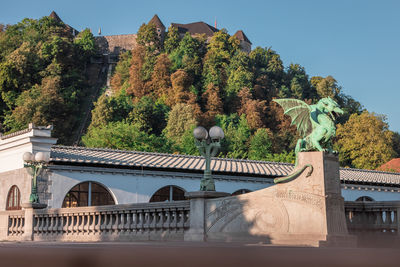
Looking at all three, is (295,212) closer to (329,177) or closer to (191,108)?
(329,177)

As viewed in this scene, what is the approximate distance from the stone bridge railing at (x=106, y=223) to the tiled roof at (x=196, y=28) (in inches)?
4031

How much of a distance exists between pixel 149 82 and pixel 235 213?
77394 millimetres

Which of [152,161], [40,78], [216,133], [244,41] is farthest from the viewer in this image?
[244,41]

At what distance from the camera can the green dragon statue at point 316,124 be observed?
519 inches

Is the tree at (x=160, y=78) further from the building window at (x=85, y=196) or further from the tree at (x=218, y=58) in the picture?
the building window at (x=85, y=196)

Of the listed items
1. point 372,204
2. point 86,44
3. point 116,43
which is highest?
point 116,43

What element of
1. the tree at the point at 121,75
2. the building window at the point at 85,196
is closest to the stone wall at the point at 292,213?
the building window at the point at 85,196

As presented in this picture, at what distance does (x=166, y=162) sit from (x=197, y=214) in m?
15.7

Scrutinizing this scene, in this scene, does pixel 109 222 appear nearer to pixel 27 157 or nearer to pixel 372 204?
pixel 27 157

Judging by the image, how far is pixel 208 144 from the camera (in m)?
14.9

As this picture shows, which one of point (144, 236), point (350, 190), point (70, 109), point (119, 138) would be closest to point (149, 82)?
point (70, 109)

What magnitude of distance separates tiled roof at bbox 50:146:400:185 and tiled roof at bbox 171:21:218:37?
287 feet

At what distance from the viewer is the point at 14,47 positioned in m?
91.8

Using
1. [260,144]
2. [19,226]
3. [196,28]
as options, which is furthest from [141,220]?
[196,28]
